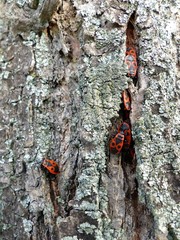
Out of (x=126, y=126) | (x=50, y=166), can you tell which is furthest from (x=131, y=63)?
(x=50, y=166)

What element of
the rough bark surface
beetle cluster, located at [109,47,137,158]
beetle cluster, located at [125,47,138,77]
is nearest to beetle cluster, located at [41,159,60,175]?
the rough bark surface

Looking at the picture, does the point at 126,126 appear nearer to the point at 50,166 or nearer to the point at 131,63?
the point at 131,63

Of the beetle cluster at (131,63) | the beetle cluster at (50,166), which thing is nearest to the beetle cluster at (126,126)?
the beetle cluster at (131,63)

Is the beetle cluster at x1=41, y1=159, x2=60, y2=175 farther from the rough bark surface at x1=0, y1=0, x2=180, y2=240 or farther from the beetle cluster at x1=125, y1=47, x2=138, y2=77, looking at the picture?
the beetle cluster at x1=125, y1=47, x2=138, y2=77

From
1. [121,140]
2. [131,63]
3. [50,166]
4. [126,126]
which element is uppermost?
[131,63]

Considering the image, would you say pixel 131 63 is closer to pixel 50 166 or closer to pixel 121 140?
pixel 121 140

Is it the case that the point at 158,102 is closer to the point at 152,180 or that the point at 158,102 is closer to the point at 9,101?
the point at 152,180

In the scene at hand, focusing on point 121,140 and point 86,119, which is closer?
point 121,140

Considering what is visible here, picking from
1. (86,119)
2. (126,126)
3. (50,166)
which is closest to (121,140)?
(126,126)

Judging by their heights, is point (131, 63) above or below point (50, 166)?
above
